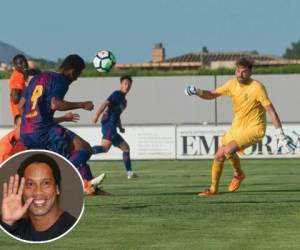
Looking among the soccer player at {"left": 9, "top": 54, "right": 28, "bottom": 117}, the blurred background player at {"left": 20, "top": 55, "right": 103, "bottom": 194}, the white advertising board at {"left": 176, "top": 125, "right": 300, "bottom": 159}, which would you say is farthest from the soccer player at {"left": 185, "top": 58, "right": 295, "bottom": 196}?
the white advertising board at {"left": 176, "top": 125, "right": 300, "bottom": 159}

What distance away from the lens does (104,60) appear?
20609 mm

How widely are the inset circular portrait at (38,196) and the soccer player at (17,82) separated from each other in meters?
9.88

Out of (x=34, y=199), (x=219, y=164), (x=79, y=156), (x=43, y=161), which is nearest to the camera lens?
(x=34, y=199)

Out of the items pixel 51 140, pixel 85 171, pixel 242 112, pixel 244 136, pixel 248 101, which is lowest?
pixel 85 171

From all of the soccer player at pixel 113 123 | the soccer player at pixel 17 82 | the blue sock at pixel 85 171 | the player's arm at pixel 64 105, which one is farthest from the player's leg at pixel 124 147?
the player's arm at pixel 64 105

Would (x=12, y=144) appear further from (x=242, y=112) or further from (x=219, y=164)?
(x=242, y=112)

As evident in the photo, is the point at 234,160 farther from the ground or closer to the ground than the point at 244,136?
closer to the ground

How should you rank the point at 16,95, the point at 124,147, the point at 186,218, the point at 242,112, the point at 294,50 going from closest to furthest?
1. the point at 186,218
2. the point at 242,112
3. the point at 16,95
4. the point at 124,147
5. the point at 294,50

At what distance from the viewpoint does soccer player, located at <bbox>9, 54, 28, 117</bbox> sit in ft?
54.0

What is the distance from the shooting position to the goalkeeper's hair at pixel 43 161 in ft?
20.7

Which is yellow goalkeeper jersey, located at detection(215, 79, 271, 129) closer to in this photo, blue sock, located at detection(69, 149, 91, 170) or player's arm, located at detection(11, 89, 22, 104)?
player's arm, located at detection(11, 89, 22, 104)

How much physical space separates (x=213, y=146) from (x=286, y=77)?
1779cm

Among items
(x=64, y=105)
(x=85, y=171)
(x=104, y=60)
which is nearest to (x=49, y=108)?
(x=64, y=105)

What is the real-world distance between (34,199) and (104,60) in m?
14.5
